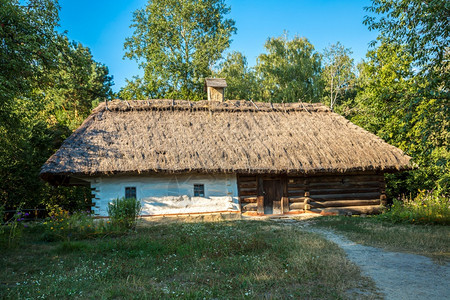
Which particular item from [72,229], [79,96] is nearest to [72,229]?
[72,229]

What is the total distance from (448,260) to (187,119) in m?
11.2

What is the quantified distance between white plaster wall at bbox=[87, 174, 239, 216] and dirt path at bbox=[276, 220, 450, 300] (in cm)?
630

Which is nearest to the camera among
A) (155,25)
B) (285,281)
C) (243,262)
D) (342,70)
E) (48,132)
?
(285,281)

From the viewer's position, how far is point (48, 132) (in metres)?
17.9

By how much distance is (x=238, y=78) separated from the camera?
28484mm

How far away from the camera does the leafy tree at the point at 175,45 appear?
76.2ft

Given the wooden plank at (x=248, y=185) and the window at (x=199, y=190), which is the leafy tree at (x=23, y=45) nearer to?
the window at (x=199, y=190)

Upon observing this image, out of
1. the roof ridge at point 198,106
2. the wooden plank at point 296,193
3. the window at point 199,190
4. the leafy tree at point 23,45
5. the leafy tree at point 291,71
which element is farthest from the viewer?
the leafy tree at point 291,71

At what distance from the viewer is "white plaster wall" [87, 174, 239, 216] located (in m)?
12.5

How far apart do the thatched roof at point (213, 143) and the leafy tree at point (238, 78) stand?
36.3ft

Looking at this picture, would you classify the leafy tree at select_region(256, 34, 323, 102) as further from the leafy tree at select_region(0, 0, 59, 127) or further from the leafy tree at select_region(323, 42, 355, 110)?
the leafy tree at select_region(0, 0, 59, 127)

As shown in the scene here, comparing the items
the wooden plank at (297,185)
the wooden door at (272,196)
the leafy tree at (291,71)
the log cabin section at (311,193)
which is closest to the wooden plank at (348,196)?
the log cabin section at (311,193)

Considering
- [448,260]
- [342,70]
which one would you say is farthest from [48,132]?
[342,70]

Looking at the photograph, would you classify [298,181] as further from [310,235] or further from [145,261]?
[145,261]
